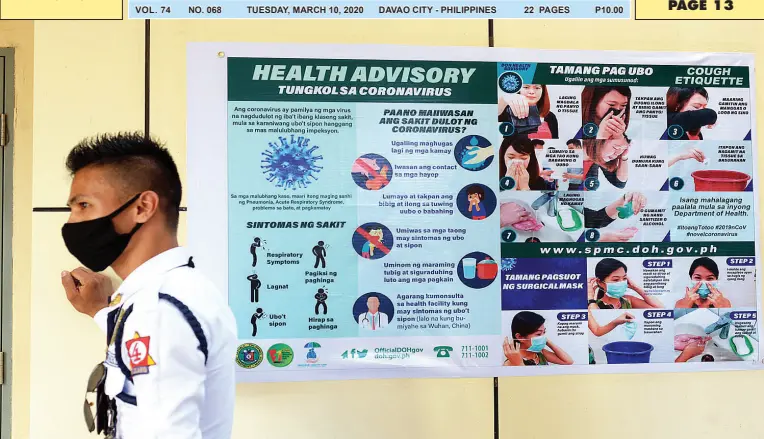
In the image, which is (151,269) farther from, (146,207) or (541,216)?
(541,216)

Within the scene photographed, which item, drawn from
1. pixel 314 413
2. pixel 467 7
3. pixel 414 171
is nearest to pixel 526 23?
pixel 467 7

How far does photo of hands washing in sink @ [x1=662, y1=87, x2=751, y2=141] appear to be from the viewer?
2088 mm

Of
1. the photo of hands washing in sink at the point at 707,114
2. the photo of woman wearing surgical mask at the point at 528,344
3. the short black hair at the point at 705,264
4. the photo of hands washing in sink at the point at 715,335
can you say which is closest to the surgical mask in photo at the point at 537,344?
the photo of woman wearing surgical mask at the point at 528,344

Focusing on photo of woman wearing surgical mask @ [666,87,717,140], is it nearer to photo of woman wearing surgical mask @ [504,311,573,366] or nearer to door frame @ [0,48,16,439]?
photo of woman wearing surgical mask @ [504,311,573,366]

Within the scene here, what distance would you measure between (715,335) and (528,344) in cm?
77

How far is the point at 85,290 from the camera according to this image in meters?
1.85

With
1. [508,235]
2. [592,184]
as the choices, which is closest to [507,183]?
[508,235]

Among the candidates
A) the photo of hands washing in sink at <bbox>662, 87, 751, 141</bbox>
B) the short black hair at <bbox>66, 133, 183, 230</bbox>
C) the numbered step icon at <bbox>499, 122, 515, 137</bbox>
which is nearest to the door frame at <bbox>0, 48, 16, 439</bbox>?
the short black hair at <bbox>66, 133, 183, 230</bbox>

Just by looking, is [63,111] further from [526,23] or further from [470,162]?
[526,23]

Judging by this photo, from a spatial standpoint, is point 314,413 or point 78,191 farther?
point 314,413

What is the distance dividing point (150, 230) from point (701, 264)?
2.03 meters

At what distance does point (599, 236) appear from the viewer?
204 centimetres

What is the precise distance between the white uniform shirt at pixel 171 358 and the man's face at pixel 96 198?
17 cm

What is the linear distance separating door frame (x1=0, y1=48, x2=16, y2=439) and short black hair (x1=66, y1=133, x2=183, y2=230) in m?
0.66
